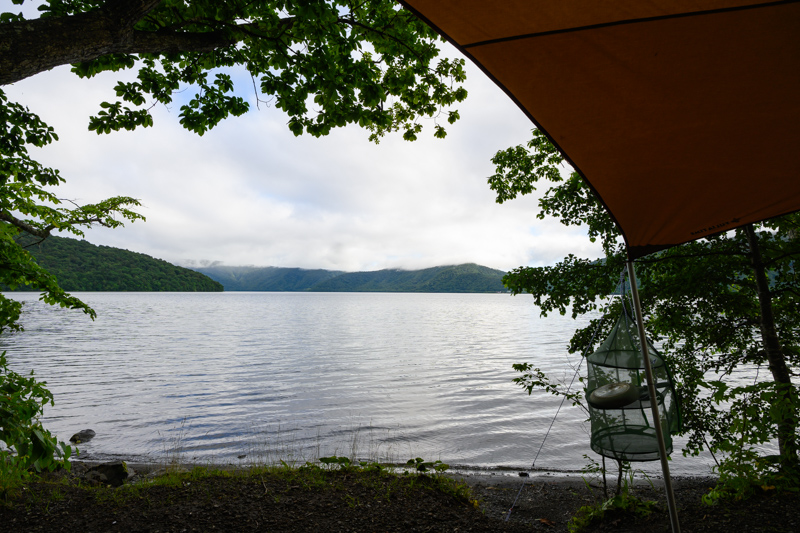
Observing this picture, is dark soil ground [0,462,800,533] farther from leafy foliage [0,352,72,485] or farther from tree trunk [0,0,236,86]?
tree trunk [0,0,236,86]

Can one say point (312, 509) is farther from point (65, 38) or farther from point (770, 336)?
point (770, 336)

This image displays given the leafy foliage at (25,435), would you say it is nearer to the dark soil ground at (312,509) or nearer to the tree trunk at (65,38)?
the dark soil ground at (312,509)

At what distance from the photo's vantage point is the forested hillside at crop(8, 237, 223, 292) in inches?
2744

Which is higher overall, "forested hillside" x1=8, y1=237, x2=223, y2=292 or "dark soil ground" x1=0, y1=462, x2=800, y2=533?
"forested hillside" x1=8, y1=237, x2=223, y2=292

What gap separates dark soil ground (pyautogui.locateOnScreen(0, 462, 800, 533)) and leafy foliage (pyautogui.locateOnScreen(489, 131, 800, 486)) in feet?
1.87

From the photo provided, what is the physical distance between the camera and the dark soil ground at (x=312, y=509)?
362cm

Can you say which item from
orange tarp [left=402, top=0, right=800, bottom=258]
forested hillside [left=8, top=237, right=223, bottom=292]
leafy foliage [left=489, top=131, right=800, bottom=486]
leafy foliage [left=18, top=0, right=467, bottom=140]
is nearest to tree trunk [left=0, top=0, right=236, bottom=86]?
leafy foliage [left=18, top=0, right=467, bottom=140]

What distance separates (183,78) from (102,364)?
19.1 meters

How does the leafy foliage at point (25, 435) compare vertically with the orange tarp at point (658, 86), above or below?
below

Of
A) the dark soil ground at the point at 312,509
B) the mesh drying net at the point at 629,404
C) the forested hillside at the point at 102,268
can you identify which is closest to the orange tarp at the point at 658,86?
the mesh drying net at the point at 629,404

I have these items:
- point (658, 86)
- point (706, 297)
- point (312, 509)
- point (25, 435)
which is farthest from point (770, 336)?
point (25, 435)

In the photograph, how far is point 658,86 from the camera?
1796 mm

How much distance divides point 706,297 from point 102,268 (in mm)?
106975

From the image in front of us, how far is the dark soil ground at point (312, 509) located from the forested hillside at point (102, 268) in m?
71.5
